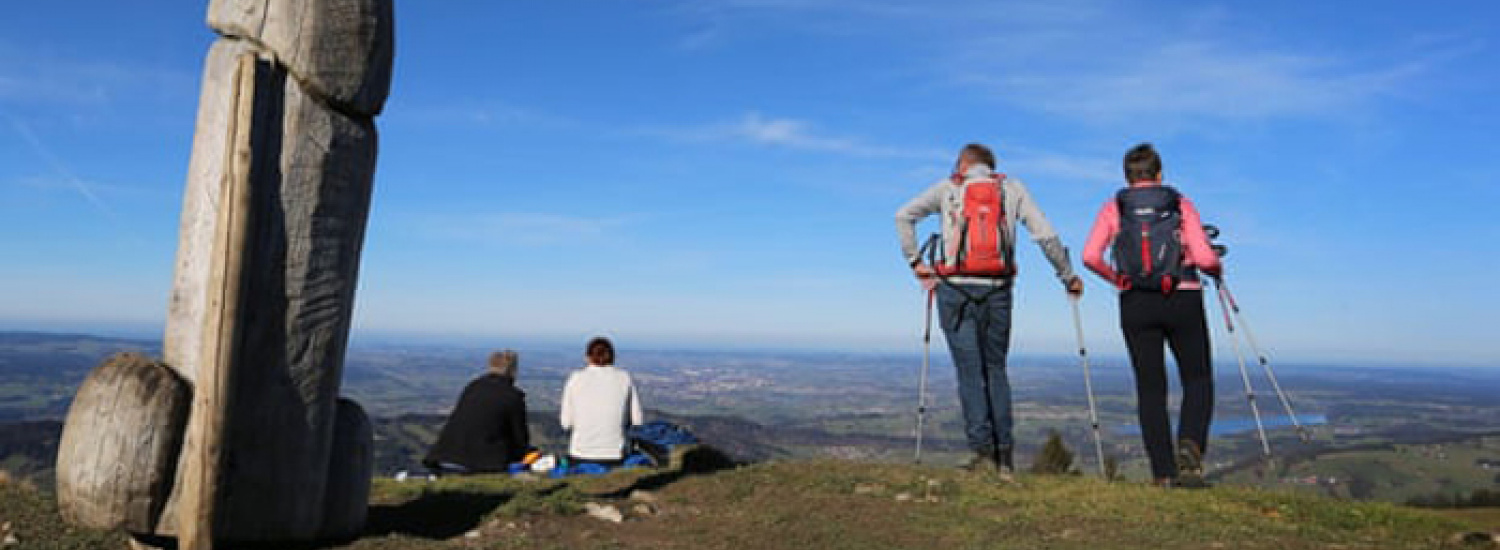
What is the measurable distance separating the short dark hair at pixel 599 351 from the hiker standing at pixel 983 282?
12.4ft

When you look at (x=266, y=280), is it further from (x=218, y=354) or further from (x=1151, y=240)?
(x=1151, y=240)

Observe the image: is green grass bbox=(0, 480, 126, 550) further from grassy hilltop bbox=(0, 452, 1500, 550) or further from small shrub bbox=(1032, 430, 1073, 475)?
small shrub bbox=(1032, 430, 1073, 475)

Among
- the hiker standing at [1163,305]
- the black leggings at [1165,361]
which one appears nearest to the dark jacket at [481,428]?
the hiker standing at [1163,305]

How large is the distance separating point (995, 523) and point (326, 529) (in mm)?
4295

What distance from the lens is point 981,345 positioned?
8.89m

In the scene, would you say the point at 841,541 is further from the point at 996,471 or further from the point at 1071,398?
the point at 1071,398

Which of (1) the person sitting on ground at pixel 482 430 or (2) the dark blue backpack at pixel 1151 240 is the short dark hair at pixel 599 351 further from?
(2) the dark blue backpack at pixel 1151 240

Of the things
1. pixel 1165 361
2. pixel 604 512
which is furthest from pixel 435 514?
pixel 1165 361

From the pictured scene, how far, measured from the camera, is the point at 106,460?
194 inches

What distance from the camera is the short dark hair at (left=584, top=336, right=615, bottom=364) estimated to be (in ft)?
35.4

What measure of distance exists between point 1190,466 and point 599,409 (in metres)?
5.94

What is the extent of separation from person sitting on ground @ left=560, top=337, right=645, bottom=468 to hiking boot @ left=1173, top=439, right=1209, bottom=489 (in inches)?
216

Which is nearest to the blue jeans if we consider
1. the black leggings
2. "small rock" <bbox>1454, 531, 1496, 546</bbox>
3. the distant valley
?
the black leggings

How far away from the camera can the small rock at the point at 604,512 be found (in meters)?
6.71
